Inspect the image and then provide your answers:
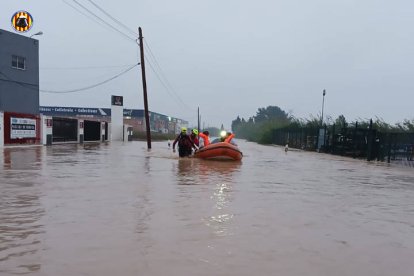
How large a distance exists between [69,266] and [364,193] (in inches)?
325

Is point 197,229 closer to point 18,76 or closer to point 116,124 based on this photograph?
point 18,76

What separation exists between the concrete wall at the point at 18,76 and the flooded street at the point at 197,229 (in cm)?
2532

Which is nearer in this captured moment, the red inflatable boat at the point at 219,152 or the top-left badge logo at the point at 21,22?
the red inflatable boat at the point at 219,152

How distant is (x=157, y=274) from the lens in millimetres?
3859

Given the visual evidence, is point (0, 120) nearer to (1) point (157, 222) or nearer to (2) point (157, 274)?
(1) point (157, 222)

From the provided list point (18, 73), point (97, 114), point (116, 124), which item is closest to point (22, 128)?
point (18, 73)

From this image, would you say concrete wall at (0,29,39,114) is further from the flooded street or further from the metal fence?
the metal fence

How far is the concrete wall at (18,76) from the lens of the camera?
1256 inches

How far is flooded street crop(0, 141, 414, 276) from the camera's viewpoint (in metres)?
4.19

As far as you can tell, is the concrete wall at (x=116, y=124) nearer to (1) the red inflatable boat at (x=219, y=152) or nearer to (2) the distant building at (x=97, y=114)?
(2) the distant building at (x=97, y=114)

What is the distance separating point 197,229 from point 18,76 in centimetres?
3276

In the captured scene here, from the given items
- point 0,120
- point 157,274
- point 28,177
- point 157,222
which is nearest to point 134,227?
point 157,222

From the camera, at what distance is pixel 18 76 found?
109ft

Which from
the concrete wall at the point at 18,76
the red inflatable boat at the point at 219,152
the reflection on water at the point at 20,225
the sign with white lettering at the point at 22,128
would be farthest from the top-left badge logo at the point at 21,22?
the reflection on water at the point at 20,225
